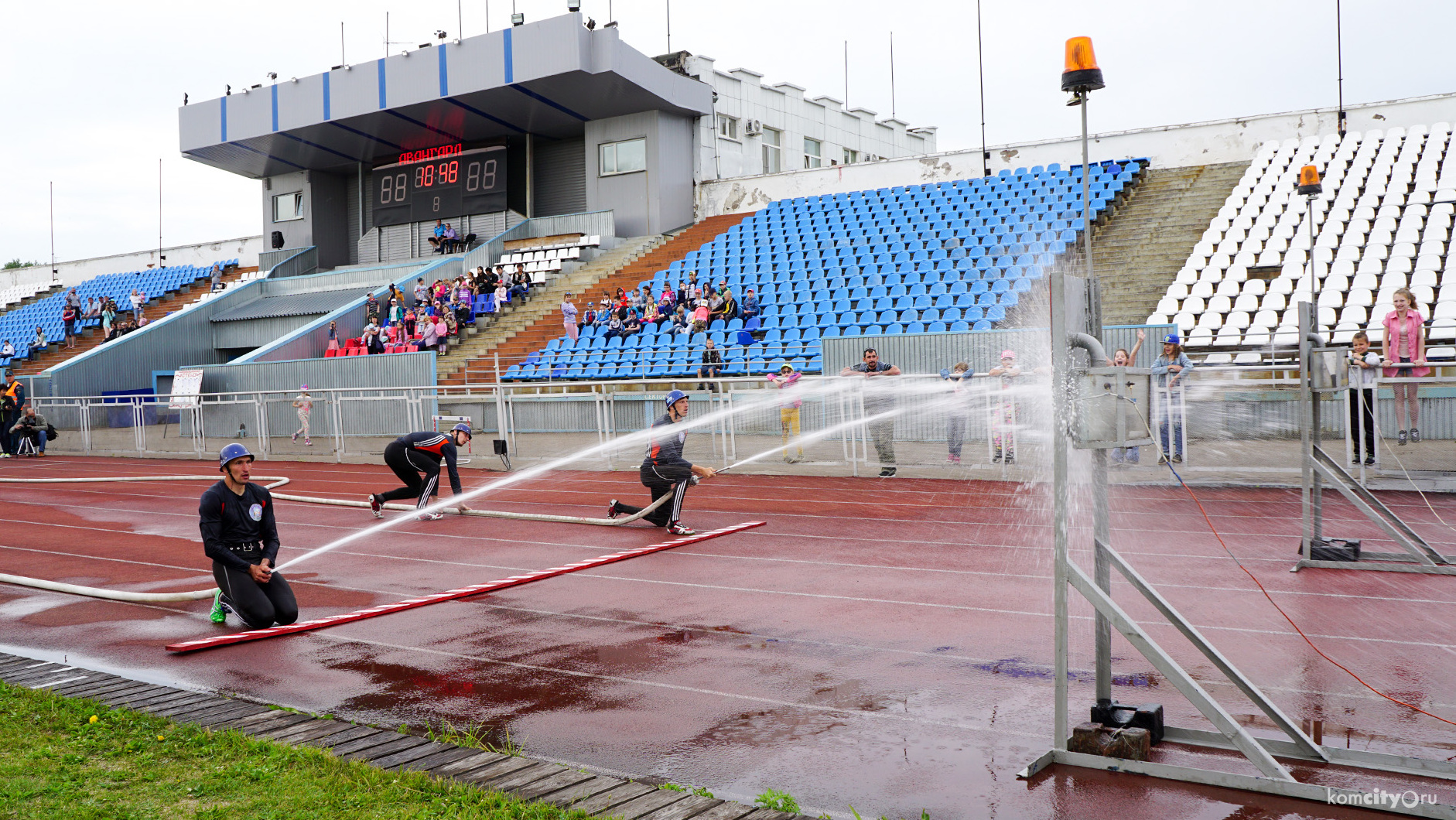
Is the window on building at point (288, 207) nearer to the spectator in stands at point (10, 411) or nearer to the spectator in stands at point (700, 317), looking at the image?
the spectator in stands at point (10, 411)

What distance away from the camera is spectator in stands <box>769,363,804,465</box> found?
1623 cm

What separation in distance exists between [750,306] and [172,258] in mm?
37145

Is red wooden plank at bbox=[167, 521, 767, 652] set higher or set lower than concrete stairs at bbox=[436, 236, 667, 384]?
lower

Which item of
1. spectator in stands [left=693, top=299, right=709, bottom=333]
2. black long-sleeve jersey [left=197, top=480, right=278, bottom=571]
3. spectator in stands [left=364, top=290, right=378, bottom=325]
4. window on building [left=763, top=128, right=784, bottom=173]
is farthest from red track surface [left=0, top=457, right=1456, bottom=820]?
window on building [left=763, top=128, right=784, bottom=173]

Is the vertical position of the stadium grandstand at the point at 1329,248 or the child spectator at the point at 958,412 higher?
the stadium grandstand at the point at 1329,248

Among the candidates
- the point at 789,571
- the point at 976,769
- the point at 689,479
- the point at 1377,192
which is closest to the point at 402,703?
the point at 976,769

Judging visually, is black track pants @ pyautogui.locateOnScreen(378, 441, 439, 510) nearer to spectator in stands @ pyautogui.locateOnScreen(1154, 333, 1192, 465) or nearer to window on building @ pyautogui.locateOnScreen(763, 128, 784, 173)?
spectator in stands @ pyautogui.locateOnScreen(1154, 333, 1192, 465)

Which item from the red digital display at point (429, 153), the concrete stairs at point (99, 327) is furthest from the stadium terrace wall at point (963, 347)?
the concrete stairs at point (99, 327)

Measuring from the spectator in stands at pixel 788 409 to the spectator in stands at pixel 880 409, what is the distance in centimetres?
106

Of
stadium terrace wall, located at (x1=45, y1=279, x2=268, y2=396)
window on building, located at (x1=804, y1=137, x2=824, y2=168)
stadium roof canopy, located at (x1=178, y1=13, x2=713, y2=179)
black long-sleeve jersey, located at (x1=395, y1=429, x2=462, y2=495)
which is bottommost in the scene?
black long-sleeve jersey, located at (x1=395, y1=429, x2=462, y2=495)

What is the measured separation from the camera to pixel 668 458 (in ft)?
37.3

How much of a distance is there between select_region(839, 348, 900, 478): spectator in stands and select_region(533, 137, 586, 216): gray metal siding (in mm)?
22994

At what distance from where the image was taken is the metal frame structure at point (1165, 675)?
13.1ft

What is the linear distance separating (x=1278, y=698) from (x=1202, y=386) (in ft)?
30.0
